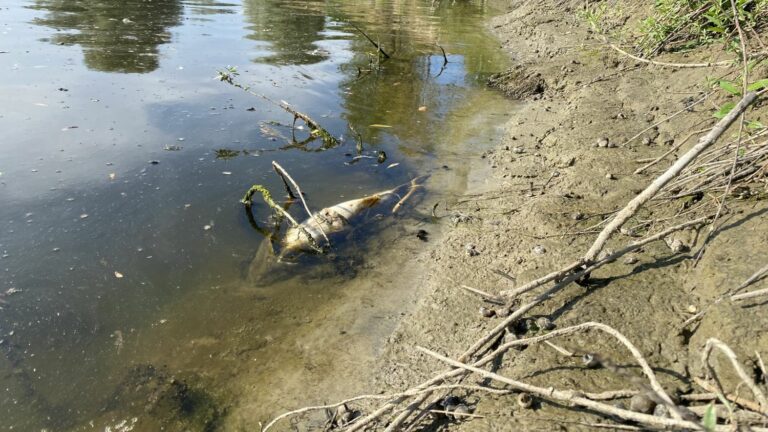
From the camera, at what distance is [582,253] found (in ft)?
11.4

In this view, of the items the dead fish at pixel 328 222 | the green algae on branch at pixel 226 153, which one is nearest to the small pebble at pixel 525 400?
the dead fish at pixel 328 222

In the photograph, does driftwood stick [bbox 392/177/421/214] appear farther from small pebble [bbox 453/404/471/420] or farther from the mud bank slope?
small pebble [bbox 453/404/471/420]

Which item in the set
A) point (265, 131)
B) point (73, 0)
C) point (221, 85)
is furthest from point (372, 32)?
point (73, 0)

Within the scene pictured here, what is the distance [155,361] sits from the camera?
3186 mm

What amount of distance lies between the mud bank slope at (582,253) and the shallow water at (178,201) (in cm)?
44

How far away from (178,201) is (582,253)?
380 cm

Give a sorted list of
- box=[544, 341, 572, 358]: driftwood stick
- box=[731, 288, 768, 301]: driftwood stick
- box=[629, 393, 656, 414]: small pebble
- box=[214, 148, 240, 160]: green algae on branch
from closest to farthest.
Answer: box=[629, 393, 656, 414]: small pebble
box=[731, 288, 768, 301]: driftwood stick
box=[544, 341, 572, 358]: driftwood stick
box=[214, 148, 240, 160]: green algae on branch

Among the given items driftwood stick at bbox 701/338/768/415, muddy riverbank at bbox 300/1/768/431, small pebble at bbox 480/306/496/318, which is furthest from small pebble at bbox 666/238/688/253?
driftwood stick at bbox 701/338/768/415

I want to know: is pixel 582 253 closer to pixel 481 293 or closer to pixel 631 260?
pixel 631 260

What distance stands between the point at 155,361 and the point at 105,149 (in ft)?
11.3

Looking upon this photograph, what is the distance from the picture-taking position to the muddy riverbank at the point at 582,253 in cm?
228

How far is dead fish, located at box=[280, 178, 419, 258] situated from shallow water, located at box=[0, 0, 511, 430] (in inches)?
9.2

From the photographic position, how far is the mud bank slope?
2.27 meters

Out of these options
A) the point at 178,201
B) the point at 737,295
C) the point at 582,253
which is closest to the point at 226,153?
the point at 178,201
